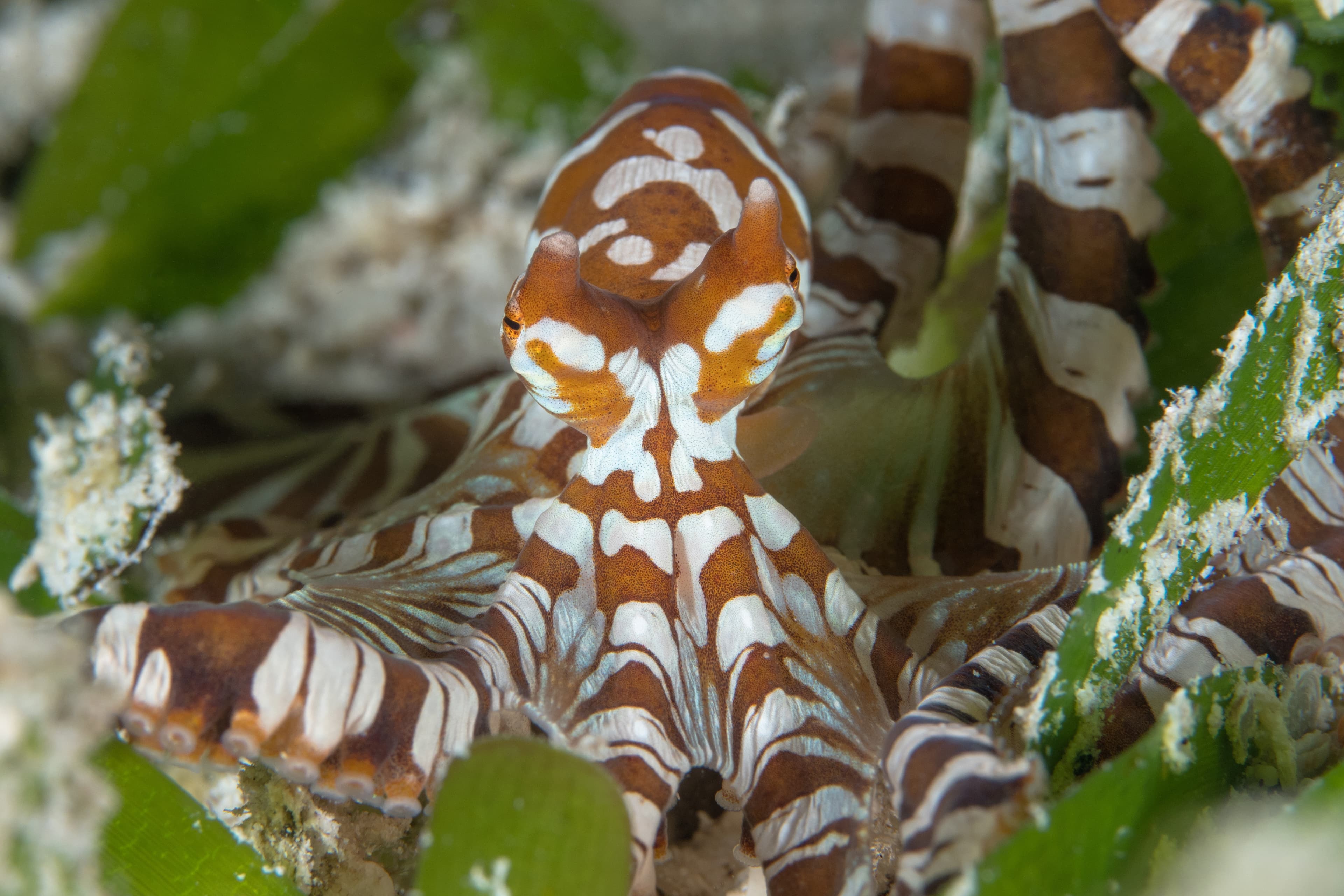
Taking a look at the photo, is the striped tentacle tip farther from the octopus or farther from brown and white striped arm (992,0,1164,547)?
brown and white striped arm (992,0,1164,547)

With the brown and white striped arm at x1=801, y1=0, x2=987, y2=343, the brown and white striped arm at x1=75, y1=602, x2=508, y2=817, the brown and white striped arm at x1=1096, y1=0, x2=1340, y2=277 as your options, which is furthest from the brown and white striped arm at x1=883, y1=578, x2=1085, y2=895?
the brown and white striped arm at x1=801, y1=0, x2=987, y2=343

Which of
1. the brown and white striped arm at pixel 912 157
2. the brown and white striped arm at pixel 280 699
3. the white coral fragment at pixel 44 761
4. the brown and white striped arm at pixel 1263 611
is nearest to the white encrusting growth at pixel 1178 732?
the brown and white striped arm at pixel 1263 611

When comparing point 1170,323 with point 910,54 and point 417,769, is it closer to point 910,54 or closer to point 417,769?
point 910,54

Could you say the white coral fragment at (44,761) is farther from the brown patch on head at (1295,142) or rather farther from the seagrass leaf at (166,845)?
the brown patch on head at (1295,142)

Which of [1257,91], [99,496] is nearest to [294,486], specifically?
[99,496]

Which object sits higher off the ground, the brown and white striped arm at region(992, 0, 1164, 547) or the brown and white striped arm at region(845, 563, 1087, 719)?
the brown and white striped arm at region(992, 0, 1164, 547)
